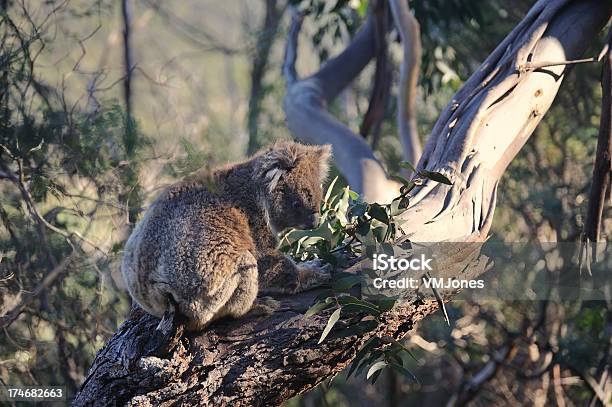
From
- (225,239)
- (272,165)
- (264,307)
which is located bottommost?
(264,307)

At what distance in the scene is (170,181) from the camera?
18.0ft

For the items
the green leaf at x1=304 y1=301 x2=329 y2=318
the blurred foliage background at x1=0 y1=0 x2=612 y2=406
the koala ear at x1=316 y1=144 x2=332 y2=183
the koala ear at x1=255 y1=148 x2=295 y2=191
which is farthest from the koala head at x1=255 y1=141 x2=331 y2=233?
the green leaf at x1=304 y1=301 x2=329 y2=318

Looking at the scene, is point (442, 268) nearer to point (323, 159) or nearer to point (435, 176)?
point (435, 176)

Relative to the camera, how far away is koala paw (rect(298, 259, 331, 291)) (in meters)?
3.29

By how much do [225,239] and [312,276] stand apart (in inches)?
16.1

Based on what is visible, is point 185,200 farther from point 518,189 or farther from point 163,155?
point 518,189

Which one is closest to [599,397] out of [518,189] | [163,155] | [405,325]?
[518,189]

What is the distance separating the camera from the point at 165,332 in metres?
3.00

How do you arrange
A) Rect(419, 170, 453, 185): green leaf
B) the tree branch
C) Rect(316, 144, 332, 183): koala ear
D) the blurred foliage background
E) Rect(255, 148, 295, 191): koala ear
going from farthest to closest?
the tree branch → the blurred foliage background → Rect(316, 144, 332, 183): koala ear → Rect(255, 148, 295, 191): koala ear → Rect(419, 170, 453, 185): green leaf

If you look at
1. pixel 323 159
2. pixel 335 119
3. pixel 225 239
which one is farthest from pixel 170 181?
pixel 225 239

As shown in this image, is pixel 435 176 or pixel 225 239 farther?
pixel 225 239

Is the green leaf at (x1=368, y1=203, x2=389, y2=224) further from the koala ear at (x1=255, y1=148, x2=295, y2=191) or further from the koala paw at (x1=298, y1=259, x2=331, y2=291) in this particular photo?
the koala ear at (x1=255, y1=148, x2=295, y2=191)

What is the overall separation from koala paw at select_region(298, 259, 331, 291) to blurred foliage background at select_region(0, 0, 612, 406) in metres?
0.76

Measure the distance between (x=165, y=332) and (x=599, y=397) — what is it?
4158 millimetres
